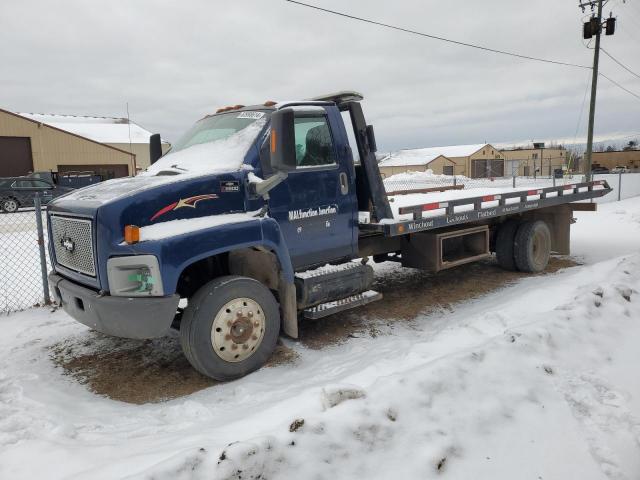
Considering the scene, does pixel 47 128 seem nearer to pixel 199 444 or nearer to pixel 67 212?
pixel 67 212

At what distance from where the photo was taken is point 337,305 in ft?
15.8

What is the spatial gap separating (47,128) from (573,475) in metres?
35.8

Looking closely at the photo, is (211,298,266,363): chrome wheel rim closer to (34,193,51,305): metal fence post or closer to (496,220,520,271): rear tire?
(34,193,51,305): metal fence post

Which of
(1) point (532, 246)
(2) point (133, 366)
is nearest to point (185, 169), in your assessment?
(2) point (133, 366)

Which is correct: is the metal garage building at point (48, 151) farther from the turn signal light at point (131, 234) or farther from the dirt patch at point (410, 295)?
the turn signal light at point (131, 234)

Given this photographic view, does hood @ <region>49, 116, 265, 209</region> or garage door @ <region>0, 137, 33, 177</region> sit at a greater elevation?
garage door @ <region>0, 137, 33, 177</region>

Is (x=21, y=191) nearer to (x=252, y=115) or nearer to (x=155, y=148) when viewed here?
(x=155, y=148)

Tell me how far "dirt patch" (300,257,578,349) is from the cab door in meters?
0.85

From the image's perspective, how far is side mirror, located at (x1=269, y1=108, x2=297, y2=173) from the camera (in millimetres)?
3932

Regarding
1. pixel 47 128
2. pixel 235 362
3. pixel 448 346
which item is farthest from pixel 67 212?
pixel 47 128

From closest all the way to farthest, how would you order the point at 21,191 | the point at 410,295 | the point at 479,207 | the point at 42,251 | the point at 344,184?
1. the point at 344,184
2. the point at 42,251
3. the point at 479,207
4. the point at 410,295
5. the point at 21,191

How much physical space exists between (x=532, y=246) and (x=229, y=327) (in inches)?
224

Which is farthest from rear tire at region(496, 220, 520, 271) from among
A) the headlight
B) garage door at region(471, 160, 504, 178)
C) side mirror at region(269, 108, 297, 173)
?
garage door at region(471, 160, 504, 178)

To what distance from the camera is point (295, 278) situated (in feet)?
15.2
